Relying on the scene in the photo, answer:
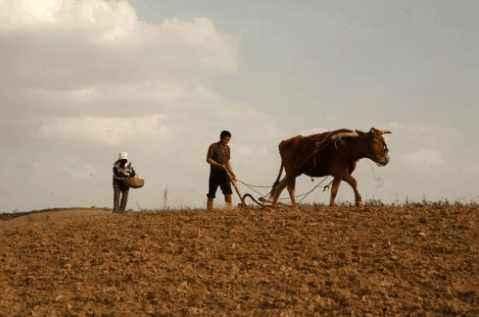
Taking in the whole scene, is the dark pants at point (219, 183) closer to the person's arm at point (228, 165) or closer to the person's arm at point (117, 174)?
the person's arm at point (228, 165)

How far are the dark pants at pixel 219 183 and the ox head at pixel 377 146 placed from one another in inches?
130

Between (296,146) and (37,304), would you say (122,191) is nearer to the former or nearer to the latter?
(296,146)

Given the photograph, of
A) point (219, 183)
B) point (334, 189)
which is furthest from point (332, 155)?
point (219, 183)

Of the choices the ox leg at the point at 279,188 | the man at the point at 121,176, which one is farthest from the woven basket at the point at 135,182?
the ox leg at the point at 279,188

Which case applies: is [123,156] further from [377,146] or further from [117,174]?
[377,146]

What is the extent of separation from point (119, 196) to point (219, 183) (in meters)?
2.65

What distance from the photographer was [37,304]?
1035cm

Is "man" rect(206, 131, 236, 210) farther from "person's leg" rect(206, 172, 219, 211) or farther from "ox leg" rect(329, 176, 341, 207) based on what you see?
"ox leg" rect(329, 176, 341, 207)

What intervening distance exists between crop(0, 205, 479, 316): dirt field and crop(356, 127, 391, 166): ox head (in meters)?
1.39

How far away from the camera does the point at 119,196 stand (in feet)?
59.0

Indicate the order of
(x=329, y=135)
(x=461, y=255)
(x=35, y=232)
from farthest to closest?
1. (x=329, y=135)
2. (x=35, y=232)
3. (x=461, y=255)

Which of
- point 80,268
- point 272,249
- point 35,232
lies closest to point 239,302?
point 272,249

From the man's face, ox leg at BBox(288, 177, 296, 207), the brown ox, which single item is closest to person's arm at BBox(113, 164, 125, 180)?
the man's face

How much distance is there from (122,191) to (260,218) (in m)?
4.96
